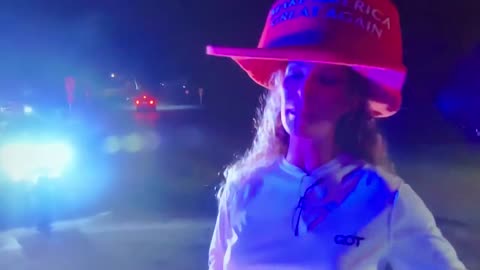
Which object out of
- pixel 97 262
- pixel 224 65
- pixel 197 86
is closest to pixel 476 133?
pixel 97 262

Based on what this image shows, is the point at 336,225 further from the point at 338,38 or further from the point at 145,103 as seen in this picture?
the point at 145,103

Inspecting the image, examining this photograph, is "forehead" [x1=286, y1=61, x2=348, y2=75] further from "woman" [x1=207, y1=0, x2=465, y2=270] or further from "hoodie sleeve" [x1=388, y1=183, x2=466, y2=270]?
"hoodie sleeve" [x1=388, y1=183, x2=466, y2=270]

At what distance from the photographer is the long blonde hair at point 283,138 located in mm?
1587

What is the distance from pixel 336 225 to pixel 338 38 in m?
0.34

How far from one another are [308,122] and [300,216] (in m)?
0.19

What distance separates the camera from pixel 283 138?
5.74 ft

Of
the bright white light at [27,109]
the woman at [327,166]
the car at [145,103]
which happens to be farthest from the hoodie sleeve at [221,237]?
the car at [145,103]

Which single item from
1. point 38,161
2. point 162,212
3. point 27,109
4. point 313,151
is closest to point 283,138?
point 313,151

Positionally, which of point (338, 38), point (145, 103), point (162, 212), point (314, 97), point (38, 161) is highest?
point (338, 38)

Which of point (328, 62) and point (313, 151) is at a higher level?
point (328, 62)

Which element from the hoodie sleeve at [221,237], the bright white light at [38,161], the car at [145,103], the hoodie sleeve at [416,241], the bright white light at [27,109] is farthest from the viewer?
the car at [145,103]

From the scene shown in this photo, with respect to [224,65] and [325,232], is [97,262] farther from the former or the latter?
[224,65]

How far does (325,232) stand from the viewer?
4.75ft

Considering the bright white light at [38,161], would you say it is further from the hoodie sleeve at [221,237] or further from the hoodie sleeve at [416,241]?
the hoodie sleeve at [416,241]
